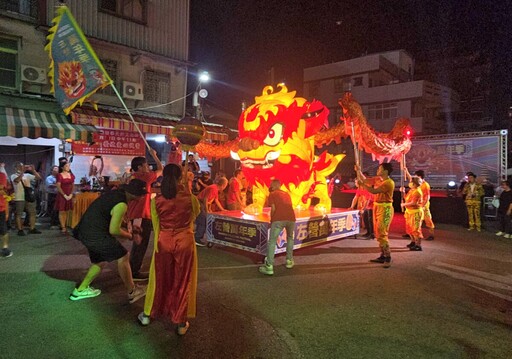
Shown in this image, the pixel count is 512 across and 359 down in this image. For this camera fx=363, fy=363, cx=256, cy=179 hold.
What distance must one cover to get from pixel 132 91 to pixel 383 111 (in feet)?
73.3

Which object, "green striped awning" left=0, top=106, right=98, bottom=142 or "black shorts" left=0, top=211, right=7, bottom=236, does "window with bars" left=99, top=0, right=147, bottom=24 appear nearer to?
"green striped awning" left=0, top=106, right=98, bottom=142

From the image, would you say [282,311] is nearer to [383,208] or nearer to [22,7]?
[383,208]

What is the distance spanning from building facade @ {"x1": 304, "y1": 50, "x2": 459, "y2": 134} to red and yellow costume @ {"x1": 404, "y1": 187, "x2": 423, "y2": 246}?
2144 centimetres

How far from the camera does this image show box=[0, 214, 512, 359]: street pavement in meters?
3.54

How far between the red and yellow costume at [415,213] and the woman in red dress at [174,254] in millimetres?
6045

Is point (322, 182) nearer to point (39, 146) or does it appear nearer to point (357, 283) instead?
point (357, 283)

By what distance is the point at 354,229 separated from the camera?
9.57 meters

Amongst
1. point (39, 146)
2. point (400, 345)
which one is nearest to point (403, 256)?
point (400, 345)

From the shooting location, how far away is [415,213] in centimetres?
823

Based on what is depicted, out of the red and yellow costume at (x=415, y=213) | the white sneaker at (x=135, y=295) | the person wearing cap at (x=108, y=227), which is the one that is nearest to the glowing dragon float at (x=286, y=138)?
the red and yellow costume at (x=415, y=213)

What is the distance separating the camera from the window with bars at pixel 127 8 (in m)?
13.5

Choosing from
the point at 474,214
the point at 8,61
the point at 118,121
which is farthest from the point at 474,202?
the point at 8,61

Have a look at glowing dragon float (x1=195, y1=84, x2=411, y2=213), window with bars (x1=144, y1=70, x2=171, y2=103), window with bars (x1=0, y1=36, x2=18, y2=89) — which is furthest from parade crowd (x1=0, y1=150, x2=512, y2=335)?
window with bars (x1=144, y1=70, x2=171, y2=103)

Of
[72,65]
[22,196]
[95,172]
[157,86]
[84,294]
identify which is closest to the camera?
[84,294]
